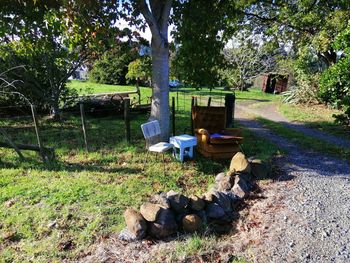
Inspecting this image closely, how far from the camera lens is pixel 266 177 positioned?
493 cm

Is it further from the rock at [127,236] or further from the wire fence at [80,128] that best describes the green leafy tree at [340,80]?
the rock at [127,236]

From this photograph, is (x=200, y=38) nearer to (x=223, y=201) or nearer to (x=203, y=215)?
(x=223, y=201)

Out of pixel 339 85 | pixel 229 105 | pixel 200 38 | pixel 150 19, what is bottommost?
pixel 229 105

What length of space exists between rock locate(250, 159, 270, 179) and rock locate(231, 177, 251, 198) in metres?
0.41

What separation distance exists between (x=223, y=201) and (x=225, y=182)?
558 millimetres

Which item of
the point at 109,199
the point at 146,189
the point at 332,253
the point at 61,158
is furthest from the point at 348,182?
the point at 61,158

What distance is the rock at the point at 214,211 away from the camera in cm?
376

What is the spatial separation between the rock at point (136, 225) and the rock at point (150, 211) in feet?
0.18

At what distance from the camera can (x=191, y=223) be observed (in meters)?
3.49

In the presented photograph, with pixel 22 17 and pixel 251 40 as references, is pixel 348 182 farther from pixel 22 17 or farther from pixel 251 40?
pixel 251 40

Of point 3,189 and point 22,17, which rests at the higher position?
point 22,17

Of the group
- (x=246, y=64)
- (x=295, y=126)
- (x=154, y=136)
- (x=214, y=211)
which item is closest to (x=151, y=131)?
(x=154, y=136)

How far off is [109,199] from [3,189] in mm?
1751

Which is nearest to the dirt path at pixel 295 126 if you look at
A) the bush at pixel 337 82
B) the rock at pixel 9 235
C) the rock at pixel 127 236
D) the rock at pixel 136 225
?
the bush at pixel 337 82
